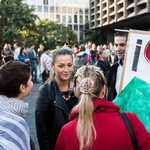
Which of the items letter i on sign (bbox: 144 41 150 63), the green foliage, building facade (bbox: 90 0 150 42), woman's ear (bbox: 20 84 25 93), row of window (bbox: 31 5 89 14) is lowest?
the green foliage

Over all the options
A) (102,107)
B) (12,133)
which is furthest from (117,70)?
(12,133)

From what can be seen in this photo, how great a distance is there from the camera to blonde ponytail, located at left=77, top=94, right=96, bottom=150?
129 centimetres

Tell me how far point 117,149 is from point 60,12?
51.9 metres

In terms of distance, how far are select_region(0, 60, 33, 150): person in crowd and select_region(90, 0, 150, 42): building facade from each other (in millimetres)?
17017

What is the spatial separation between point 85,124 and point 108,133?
17 centimetres

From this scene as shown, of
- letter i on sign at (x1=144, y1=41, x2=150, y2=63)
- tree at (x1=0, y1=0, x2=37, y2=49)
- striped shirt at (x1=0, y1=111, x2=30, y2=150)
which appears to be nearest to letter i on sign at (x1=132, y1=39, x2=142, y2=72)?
letter i on sign at (x1=144, y1=41, x2=150, y2=63)

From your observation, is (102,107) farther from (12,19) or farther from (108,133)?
(12,19)

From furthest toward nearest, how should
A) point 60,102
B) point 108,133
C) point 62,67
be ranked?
point 62,67, point 60,102, point 108,133

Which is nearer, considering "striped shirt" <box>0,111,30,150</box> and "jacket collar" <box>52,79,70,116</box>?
"striped shirt" <box>0,111,30,150</box>

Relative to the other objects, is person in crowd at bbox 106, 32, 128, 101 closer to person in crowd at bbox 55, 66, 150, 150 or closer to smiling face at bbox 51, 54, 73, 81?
smiling face at bbox 51, 54, 73, 81

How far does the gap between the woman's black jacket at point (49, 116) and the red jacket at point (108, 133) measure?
55 cm

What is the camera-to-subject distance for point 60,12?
165ft

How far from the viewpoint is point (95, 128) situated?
133cm

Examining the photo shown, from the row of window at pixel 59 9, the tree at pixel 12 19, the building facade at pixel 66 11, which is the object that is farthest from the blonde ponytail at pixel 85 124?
the row of window at pixel 59 9
